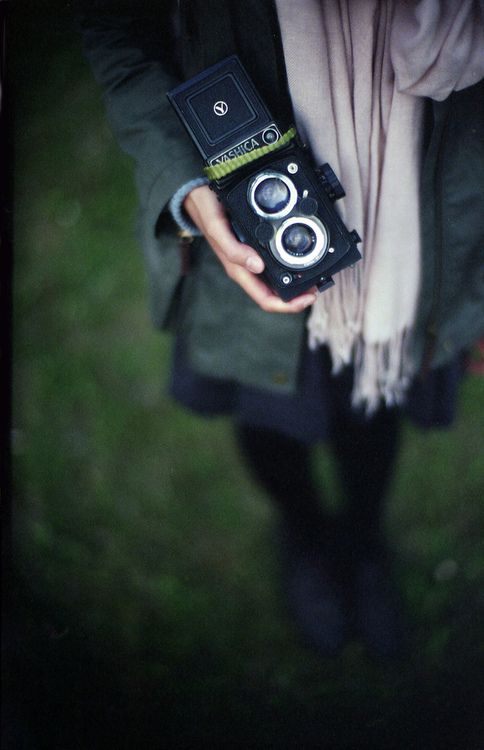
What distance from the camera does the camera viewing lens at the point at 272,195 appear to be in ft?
2.77

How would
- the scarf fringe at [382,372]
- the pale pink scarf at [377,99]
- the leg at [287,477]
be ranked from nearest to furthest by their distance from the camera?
the pale pink scarf at [377,99] → the scarf fringe at [382,372] → the leg at [287,477]

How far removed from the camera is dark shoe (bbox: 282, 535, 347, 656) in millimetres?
1196

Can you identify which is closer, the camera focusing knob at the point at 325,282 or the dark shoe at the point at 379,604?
the camera focusing knob at the point at 325,282

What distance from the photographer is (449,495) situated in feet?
3.78

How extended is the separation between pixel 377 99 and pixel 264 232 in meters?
0.23

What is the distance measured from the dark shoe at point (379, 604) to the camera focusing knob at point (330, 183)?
0.68 metres

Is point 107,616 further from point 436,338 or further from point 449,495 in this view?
point 436,338

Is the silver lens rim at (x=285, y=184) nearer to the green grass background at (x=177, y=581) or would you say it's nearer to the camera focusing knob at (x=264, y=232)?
the camera focusing knob at (x=264, y=232)

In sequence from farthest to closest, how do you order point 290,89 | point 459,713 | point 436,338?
1. point 459,713
2. point 436,338
3. point 290,89

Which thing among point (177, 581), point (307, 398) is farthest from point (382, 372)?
point (177, 581)

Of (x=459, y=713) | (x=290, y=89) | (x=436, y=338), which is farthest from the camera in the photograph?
(x=459, y=713)

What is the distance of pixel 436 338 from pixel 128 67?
62 cm

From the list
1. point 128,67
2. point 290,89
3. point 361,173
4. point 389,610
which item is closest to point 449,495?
point 389,610

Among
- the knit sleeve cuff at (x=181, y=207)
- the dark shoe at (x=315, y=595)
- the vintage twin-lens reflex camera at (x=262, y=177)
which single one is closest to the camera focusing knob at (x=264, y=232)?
the vintage twin-lens reflex camera at (x=262, y=177)
